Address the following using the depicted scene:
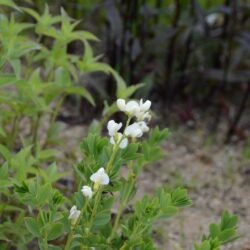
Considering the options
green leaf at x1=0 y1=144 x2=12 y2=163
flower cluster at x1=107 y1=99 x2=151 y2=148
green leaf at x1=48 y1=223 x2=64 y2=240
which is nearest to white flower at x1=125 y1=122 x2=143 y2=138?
flower cluster at x1=107 y1=99 x2=151 y2=148

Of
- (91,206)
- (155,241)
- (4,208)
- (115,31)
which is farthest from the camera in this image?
(115,31)

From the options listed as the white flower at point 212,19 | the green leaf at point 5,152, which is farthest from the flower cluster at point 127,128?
the white flower at point 212,19

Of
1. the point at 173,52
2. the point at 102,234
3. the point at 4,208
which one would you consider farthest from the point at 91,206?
the point at 173,52

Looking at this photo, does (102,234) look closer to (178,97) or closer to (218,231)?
(218,231)

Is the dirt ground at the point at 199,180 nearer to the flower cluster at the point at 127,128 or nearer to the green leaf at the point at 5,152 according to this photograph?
the green leaf at the point at 5,152

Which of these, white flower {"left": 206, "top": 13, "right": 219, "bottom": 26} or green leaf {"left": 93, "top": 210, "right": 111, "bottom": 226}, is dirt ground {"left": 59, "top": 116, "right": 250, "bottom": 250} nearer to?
white flower {"left": 206, "top": 13, "right": 219, "bottom": 26}
